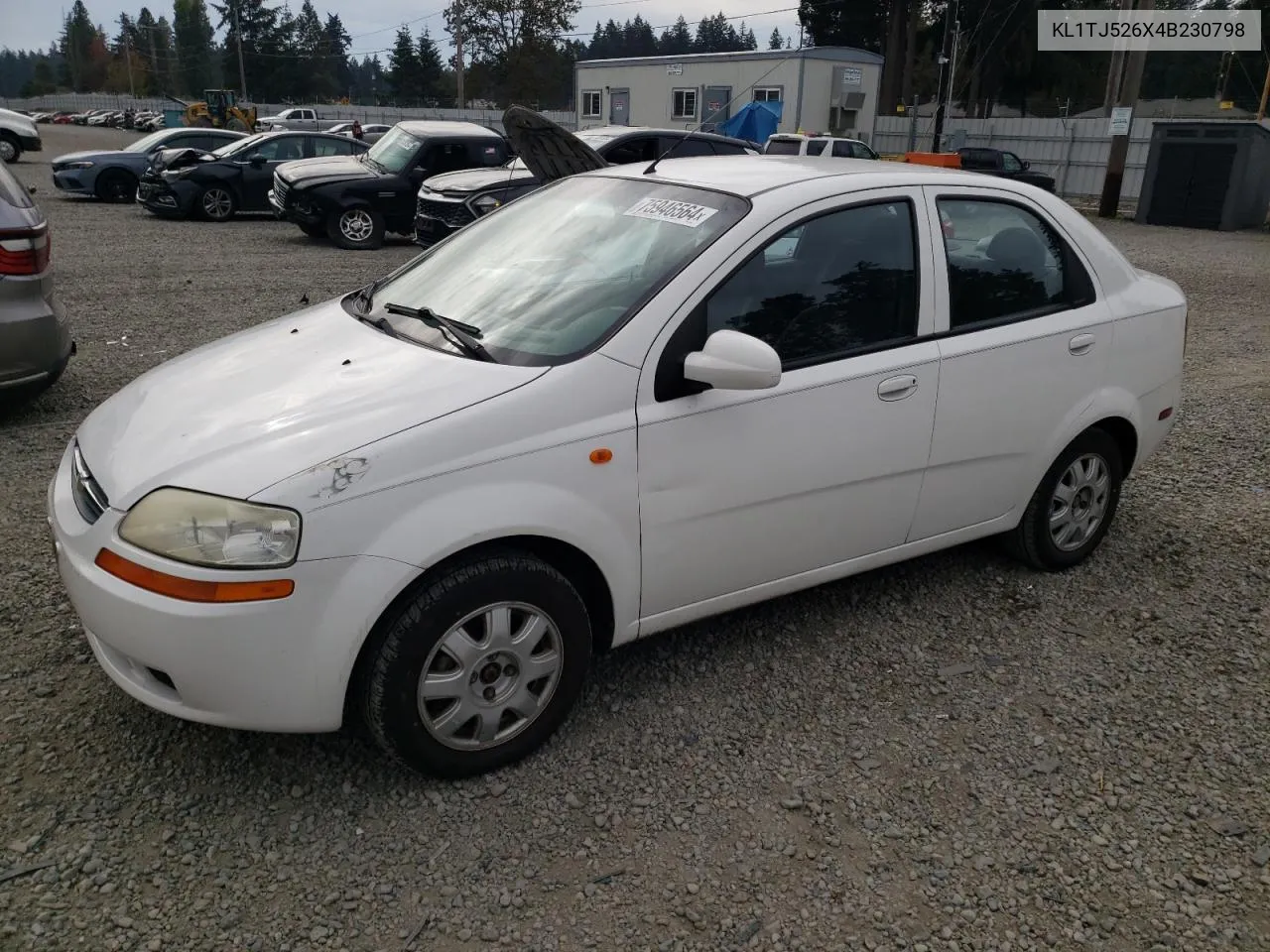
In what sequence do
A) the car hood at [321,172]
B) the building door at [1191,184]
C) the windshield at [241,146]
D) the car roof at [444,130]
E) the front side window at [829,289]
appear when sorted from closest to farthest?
the front side window at [829,289] → the car hood at [321,172] → the car roof at [444,130] → the windshield at [241,146] → the building door at [1191,184]

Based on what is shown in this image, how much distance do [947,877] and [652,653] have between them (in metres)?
1.29

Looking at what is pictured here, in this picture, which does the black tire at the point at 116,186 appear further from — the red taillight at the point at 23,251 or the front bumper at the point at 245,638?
the front bumper at the point at 245,638

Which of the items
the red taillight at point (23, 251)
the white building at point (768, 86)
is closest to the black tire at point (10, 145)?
the white building at point (768, 86)

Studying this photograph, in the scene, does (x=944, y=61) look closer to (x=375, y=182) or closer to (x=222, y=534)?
(x=375, y=182)

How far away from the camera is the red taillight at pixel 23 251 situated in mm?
4863

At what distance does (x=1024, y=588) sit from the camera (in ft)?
13.3

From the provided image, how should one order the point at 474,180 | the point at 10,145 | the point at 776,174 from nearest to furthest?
the point at 776,174
the point at 474,180
the point at 10,145

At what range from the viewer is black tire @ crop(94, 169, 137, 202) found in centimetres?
1783

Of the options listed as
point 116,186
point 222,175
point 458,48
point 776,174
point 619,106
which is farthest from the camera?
point 458,48

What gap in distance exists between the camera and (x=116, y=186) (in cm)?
1803

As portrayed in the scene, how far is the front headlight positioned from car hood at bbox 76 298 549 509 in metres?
0.04

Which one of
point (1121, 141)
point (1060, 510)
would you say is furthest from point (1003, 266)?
point (1121, 141)

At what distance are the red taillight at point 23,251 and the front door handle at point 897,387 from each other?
14.3 feet

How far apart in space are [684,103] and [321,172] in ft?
79.7
